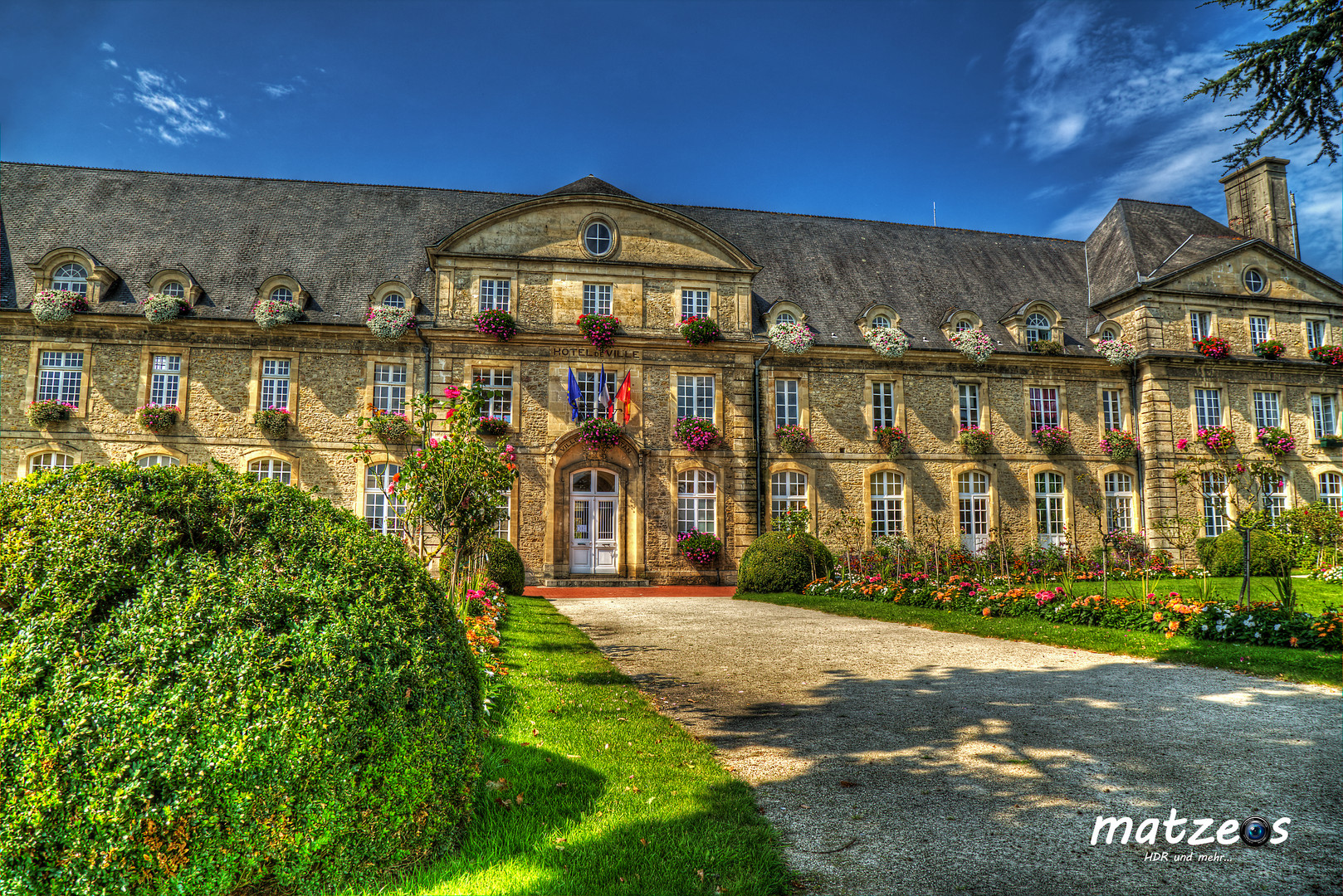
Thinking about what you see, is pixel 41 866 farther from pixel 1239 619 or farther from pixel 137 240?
pixel 137 240

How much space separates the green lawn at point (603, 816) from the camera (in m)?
2.70

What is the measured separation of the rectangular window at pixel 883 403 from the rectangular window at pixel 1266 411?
10650 mm

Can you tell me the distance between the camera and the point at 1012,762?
403 centimetres

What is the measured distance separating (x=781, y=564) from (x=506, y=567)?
557 centimetres

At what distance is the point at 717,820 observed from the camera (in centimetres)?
324

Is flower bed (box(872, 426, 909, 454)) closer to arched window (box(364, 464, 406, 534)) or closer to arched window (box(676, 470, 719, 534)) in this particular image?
arched window (box(676, 470, 719, 534))

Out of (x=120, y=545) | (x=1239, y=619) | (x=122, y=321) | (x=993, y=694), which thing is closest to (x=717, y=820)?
(x=120, y=545)

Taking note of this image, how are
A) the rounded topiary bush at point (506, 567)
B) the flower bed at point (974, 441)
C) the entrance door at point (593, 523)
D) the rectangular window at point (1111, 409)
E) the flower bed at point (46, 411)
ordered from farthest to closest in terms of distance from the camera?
the rectangular window at point (1111, 409) < the flower bed at point (974, 441) < the entrance door at point (593, 523) < the flower bed at point (46, 411) < the rounded topiary bush at point (506, 567)

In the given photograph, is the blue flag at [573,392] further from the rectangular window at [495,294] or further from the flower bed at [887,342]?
the flower bed at [887,342]

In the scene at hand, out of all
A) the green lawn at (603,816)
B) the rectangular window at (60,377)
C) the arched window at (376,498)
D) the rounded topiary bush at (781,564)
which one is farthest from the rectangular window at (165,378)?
the green lawn at (603,816)

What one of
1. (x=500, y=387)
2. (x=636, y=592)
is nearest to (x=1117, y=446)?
(x=636, y=592)

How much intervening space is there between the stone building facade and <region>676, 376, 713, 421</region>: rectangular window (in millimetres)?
50

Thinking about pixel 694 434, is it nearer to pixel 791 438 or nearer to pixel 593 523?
pixel 791 438

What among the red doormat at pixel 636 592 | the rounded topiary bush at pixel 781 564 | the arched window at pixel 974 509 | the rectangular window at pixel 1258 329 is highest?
the rectangular window at pixel 1258 329
